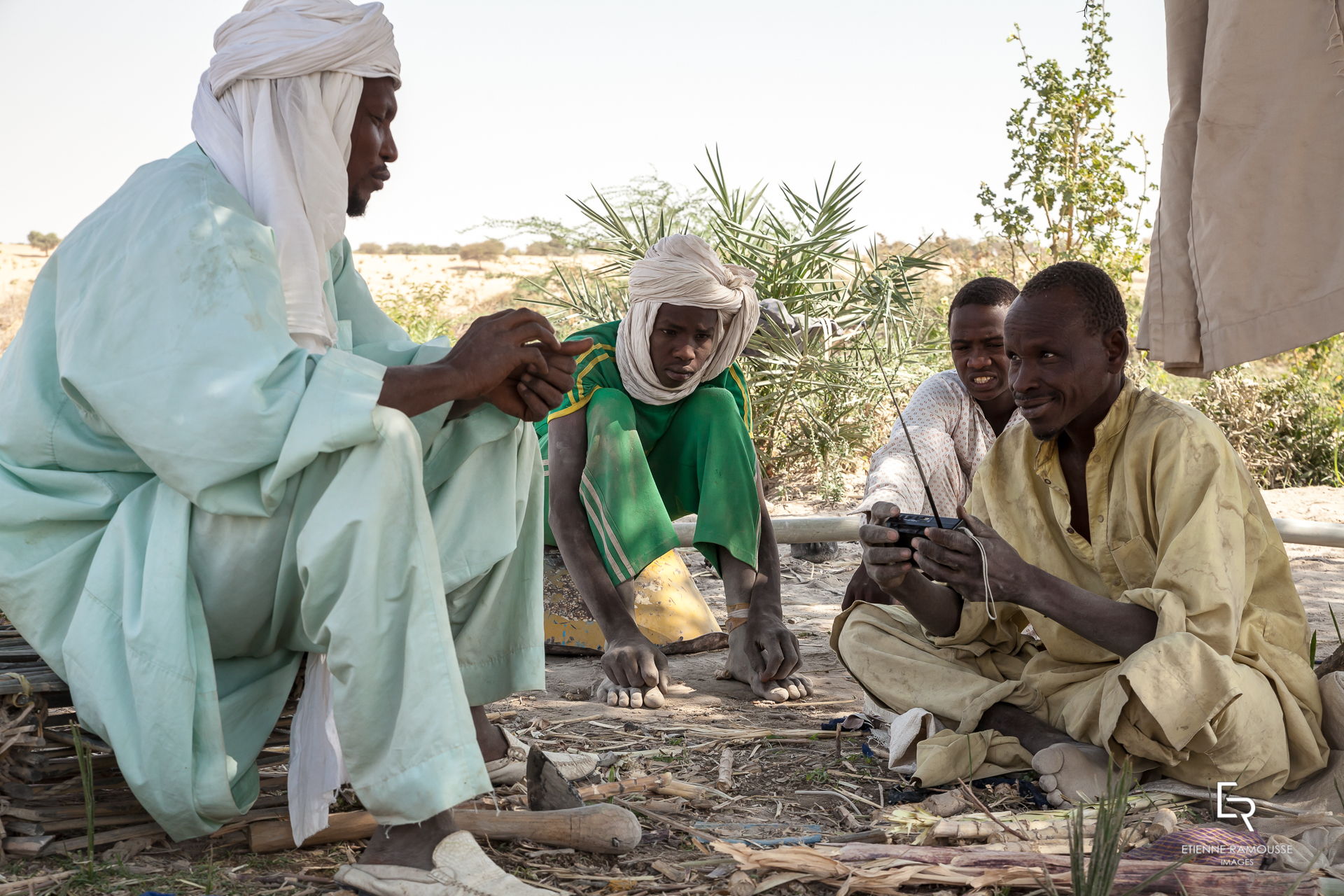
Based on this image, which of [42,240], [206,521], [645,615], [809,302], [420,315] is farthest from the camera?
[42,240]

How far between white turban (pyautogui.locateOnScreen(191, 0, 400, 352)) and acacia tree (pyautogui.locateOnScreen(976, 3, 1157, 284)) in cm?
752

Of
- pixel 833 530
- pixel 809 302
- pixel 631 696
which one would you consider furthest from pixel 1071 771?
pixel 809 302

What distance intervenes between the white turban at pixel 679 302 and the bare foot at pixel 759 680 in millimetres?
1058

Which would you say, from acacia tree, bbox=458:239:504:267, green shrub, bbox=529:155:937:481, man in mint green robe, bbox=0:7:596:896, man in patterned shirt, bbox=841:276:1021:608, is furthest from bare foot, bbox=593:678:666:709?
acacia tree, bbox=458:239:504:267

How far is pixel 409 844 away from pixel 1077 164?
871 centimetres

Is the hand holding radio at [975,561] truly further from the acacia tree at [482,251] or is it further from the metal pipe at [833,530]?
the acacia tree at [482,251]

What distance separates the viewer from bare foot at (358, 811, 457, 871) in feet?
7.14

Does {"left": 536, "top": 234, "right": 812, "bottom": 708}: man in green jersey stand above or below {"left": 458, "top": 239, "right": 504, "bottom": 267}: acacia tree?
below

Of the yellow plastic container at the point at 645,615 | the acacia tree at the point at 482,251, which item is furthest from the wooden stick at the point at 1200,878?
the acacia tree at the point at 482,251

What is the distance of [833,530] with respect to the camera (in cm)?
530

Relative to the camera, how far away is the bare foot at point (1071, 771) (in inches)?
109

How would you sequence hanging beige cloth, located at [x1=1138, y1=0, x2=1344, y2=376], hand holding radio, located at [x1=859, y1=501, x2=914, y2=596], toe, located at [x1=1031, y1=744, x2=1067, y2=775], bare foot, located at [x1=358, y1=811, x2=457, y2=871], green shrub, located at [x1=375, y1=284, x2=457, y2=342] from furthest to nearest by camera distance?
green shrub, located at [x1=375, y1=284, x2=457, y2=342]
hand holding radio, located at [x1=859, y1=501, x2=914, y2=596]
toe, located at [x1=1031, y1=744, x2=1067, y2=775]
hanging beige cloth, located at [x1=1138, y1=0, x2=1344, y2=376]
bare foot, located at [x1=358, y1=811, x2=457, y2=871]

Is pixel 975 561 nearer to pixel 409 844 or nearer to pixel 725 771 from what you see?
pixel 725 771

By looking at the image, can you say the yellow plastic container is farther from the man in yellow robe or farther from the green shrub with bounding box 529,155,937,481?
the green shrub with bounding box 529,155,937,481
